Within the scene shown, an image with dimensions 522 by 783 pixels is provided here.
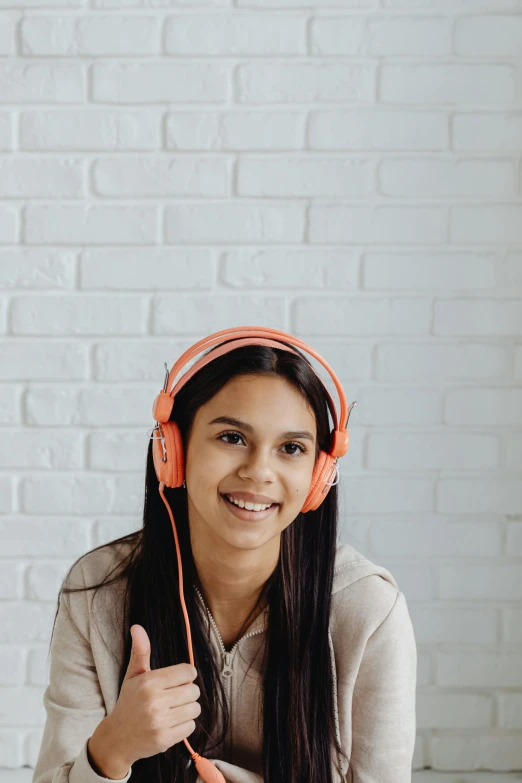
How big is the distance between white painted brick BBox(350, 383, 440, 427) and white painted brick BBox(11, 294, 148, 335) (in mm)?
510

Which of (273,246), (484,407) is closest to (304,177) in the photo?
(273,246)

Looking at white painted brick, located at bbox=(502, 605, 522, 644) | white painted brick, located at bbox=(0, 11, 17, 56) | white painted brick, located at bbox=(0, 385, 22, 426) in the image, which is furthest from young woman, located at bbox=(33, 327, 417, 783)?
white painted brick, located at bbox=(0, 11, 17, 56)

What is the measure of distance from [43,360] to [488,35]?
1163mm

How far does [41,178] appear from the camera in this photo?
186cm

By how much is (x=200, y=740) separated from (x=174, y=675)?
268 mm

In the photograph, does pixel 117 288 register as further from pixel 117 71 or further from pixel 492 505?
pixel 492 505

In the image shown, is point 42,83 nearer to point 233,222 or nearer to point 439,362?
point 233,222

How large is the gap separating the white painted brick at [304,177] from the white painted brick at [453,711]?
1.15 metres

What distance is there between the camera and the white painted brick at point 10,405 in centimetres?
→ 190

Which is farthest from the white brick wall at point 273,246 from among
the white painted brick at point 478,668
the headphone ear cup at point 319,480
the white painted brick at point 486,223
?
the headphone ear cup at point 319,480

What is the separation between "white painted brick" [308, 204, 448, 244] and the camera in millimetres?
1858

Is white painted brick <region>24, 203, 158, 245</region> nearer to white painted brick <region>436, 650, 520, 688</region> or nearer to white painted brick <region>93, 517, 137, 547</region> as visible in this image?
white painted brick <region>93, 517, 137, 547</region>

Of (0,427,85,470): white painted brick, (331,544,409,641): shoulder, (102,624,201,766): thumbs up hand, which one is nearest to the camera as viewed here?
(102,624,201,766): thumbs up hand

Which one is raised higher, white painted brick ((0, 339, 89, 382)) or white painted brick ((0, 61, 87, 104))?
white painted brick ((0, 61, 87, 104))
